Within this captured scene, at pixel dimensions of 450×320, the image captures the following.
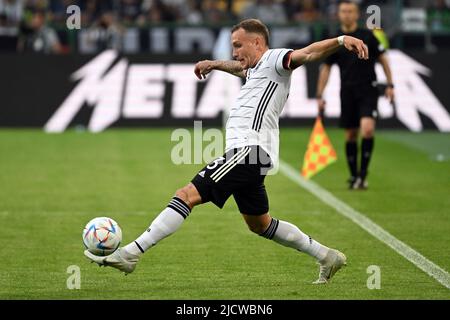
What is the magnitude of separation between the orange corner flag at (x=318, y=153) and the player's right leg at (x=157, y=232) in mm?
7425

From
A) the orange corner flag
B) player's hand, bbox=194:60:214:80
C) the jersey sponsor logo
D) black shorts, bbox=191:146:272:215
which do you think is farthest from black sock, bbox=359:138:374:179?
the jersey sponsor logo

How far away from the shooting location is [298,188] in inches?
604

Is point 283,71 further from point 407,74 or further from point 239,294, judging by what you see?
point 407,74

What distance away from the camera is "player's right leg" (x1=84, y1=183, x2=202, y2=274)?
27.1 feet

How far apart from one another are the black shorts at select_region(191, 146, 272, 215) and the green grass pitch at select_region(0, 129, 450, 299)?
68 cm

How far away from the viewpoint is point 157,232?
8.32 metres

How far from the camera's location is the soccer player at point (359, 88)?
14.8 m

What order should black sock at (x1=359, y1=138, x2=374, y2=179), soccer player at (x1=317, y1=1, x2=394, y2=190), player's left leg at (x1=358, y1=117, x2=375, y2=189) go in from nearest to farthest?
1. soccer player at (x1=317, y1=1, x2=394, y2=190)
2. player's left leg at (x1=358, y1=117, x2=375, y2=189)
3. black sock at (x1=359, y1=138, x2=374, y2=179)

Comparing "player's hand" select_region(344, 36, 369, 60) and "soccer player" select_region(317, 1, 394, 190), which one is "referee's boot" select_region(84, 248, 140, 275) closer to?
"player's hand" select_region(344, 36, 369, 60)

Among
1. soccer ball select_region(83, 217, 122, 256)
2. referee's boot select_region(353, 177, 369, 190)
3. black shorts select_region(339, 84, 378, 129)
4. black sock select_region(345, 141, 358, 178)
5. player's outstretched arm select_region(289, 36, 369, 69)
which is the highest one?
player's outstretched arm select_region(289, 36, 369, 69)

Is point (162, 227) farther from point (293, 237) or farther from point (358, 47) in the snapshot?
point (358, 47)

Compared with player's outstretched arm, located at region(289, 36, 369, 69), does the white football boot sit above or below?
below
